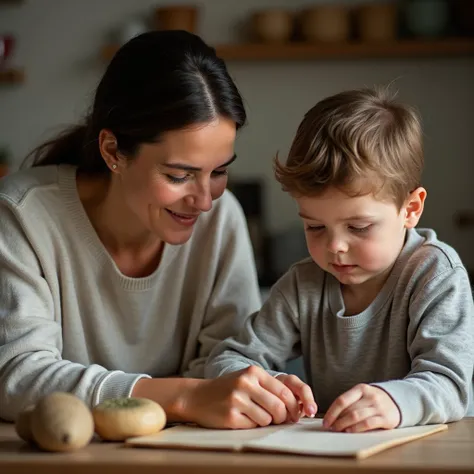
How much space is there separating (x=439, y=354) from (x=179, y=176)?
20.9 inches

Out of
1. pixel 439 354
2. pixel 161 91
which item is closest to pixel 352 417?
pixel 439 354

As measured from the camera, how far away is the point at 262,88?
418 centimetres

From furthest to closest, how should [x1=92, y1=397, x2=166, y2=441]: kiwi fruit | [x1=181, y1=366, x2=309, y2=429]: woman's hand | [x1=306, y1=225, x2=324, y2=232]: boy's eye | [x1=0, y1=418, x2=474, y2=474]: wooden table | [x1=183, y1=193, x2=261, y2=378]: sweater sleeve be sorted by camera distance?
[x1=183, y1=193, x2=261, y2=378]: sweater sleeve < [x1=306, y1=225, x2=324, y2=232]: boy's eye < [x1=181, y1=366, x2=309, y2=429]: woman's hand < [x1=92, y1=397, x2=166, y2=441]: kiwi fruit < [x1=0, y1=418, x2=474, y2=474]: wooden table

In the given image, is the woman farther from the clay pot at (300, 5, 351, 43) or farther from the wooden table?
the clay pot at (300, 5, 351, 43)

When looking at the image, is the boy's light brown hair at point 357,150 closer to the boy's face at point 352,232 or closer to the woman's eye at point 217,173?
the boy's face at point 352,232

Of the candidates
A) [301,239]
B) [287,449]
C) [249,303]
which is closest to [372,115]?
[249,303]

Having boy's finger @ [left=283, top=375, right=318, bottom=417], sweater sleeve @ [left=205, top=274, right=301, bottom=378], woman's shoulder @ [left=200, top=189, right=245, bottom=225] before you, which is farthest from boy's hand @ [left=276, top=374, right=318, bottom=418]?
woman's shoulder @ [left=200, top=189, right=245, bottom=225]

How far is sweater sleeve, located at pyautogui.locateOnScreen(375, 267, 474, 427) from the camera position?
48.9 inches

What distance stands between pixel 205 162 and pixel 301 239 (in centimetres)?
243

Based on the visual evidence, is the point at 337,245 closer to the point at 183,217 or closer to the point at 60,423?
the point at 183,217

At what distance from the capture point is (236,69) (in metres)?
4.19

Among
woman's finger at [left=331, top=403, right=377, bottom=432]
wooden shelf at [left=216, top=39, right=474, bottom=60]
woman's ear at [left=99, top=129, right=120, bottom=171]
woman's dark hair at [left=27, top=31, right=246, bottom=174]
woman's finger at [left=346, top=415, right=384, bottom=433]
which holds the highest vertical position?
wooden shelf at [left=216, top=39, right=474, bottom=60]

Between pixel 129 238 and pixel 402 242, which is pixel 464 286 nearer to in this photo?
pixel 402 242

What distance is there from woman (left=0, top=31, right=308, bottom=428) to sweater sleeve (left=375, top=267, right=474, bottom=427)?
0.27m
